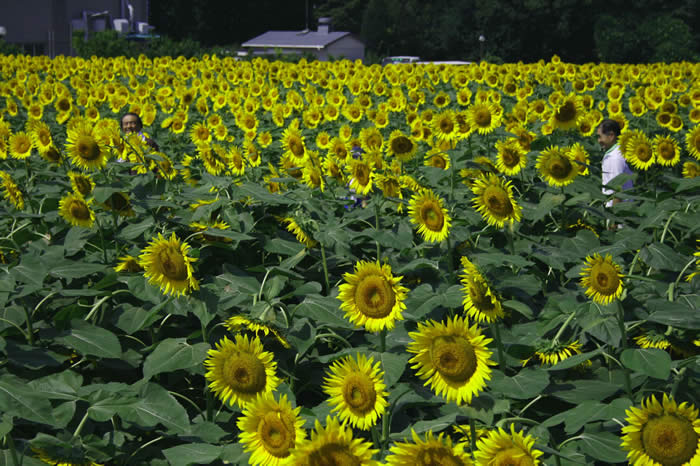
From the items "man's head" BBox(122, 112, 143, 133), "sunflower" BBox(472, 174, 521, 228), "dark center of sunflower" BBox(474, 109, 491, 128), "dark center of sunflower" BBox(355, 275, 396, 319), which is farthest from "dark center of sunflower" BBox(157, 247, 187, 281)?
"man's head" BBox(122, 112, 143, 133)

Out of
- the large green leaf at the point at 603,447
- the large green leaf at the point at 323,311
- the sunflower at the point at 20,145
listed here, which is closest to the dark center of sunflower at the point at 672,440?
the large green leaf at the point at 603,447

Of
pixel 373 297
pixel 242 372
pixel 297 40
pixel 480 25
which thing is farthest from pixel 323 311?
pixel 480 25

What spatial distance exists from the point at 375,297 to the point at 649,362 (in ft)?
2.85

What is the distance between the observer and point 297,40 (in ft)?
185

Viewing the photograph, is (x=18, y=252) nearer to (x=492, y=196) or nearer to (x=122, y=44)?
(x=492, y=196)

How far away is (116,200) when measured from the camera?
3312 mm

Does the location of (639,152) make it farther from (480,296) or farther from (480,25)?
(480,25)

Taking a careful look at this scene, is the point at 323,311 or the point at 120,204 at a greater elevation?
the point at 120,204

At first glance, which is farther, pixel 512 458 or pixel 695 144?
pixel 695 144

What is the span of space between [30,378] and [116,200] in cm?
108

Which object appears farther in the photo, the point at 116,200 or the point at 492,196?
the point at 116,200

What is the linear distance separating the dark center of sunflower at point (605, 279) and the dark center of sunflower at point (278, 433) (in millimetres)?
1212

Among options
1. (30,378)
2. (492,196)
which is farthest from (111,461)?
(492,196)

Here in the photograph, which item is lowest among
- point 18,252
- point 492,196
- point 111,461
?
point 111,461
